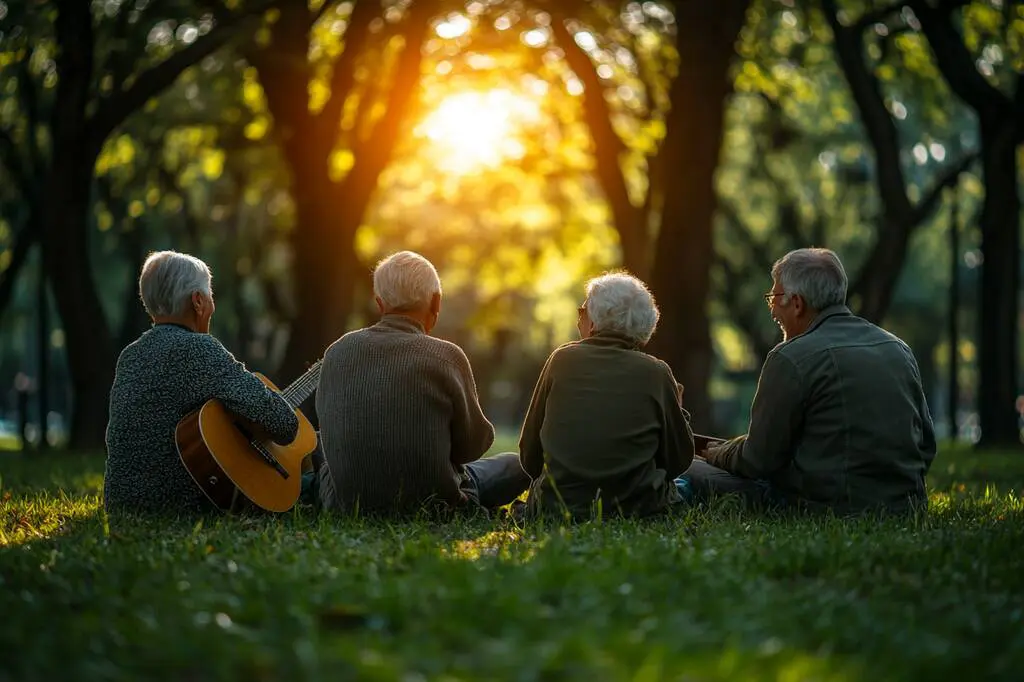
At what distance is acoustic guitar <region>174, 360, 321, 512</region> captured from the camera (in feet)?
22.8

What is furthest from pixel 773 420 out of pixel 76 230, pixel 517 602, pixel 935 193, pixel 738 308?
pixel 738 308

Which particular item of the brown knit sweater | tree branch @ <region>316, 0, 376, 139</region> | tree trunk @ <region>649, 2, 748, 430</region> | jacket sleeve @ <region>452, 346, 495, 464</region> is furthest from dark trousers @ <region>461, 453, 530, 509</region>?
tree branch @ <region>316, 0, 376, 139</region>

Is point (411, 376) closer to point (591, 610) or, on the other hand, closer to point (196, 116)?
point (591, 610)

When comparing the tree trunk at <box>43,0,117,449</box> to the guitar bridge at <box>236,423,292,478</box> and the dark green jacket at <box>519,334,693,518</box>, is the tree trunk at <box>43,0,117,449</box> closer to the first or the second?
the guitar bridge at <box>236,423,292,478</box>

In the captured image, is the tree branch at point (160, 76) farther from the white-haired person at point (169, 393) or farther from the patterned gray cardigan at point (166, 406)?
the patterned gray cardigan at point (166, 406)

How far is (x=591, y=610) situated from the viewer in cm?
420

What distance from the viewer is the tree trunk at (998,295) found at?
17203 millimetres

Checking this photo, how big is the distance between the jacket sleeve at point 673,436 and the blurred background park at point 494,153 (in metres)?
6.50

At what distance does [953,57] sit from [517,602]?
13.5m

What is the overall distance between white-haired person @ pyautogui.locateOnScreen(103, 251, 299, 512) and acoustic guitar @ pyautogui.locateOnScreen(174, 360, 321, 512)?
0.40ft

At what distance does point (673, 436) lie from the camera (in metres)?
7.13

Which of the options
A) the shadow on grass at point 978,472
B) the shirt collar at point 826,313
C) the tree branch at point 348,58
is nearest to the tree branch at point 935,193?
the shadow on grass at point 978,472

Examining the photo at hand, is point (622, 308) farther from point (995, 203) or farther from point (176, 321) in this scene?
point (995, 203)

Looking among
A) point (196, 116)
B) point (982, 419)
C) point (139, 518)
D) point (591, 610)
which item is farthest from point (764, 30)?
point (591, 610)
